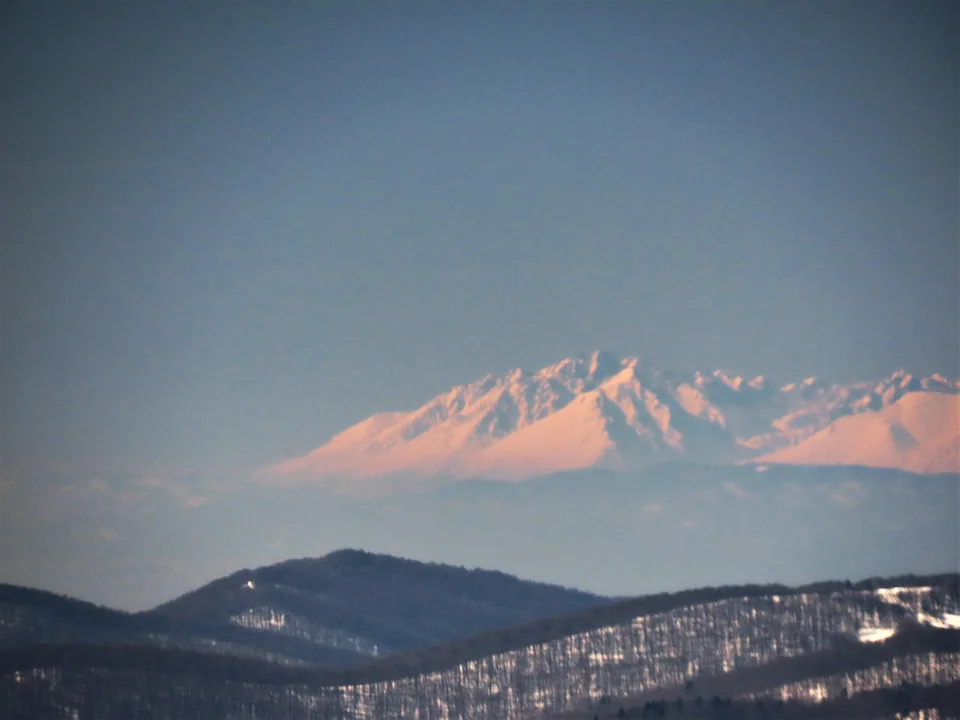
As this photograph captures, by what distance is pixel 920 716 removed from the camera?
642ft

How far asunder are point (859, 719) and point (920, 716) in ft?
22.5

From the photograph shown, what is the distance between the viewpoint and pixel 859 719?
7840 inches
